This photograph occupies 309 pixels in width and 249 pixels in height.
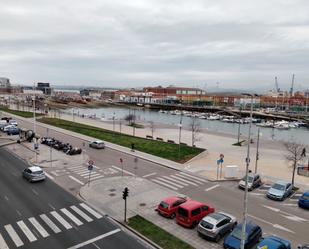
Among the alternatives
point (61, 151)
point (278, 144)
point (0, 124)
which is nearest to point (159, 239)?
point (61, 151)

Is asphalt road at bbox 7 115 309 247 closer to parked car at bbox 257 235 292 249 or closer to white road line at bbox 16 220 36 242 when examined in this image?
parked car at bbox 257 235 292 249

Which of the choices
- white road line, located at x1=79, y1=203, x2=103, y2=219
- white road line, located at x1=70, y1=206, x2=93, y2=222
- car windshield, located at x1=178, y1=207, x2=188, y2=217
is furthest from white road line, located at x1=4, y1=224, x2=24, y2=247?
car windshield, located at x1=178, y1=207, x2=188, y2=217

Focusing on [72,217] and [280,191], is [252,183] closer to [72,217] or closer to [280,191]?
[280,191]

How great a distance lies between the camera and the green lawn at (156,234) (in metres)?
17.8

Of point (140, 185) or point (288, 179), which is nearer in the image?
point (140, 185)

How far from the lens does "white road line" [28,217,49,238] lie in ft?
62.2

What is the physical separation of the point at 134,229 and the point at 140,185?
9357mm

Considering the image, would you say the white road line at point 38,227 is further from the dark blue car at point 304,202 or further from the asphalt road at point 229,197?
the dark blue car at point 304,202

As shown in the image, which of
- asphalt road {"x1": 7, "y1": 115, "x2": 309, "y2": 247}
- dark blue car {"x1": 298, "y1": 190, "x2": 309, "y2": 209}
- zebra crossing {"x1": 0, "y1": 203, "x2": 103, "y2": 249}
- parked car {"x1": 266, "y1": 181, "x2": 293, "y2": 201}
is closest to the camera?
zebra crossing {"x1": 0, "y1": 203, "x2": 103, "y2": 249}

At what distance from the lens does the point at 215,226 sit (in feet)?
61.4

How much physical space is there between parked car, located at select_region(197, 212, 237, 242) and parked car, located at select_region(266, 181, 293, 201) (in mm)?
8215

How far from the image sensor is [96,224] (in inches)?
806

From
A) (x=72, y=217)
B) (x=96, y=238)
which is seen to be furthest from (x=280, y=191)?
(x=72, y=217)

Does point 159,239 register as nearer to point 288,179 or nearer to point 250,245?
point 250,245
